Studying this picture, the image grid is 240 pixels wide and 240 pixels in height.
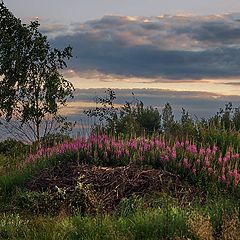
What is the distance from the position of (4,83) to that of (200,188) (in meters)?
17.2

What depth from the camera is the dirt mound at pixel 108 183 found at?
11.9m

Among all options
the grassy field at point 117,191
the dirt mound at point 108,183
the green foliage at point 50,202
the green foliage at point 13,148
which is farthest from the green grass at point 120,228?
the green foliage at point 13,148

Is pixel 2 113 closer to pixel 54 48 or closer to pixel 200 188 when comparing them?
pixel 54 48

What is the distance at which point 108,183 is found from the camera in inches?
495

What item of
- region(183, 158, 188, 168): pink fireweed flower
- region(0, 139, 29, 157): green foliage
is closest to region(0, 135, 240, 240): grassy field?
region(183, 158, 188, 168): pink fireweed flower

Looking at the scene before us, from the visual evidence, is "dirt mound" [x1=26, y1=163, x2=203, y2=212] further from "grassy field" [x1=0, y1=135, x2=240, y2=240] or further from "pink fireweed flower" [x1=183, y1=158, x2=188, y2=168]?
"pink fireweed flower" [x1=183, y1=158, x2=188, y2=168]

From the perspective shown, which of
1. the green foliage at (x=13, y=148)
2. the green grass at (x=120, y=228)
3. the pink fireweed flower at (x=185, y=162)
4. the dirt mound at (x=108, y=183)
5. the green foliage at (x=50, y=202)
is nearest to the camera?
the green grass at (x=120, y=228)

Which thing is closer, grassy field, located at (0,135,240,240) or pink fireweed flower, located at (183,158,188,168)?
grassy field, located at (0,135,240,240)

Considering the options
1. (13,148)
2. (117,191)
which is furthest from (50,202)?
(13,148)

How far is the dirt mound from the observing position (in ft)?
39.0

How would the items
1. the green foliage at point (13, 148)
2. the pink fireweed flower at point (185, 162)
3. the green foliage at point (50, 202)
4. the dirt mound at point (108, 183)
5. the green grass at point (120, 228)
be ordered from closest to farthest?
the green grass at point (120, 228) < the green foliage at point (50, 202) < the dirt mound at point (108, 183) < the pink fireweed flower at point (185, 162) < the green foliage at point (13, 148)

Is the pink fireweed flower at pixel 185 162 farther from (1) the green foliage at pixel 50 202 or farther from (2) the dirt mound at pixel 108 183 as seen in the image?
(1) the green foliage at pixel 50 202

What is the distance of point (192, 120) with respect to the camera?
1877 cm

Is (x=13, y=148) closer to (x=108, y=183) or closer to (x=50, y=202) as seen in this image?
(x=108, y=183)
